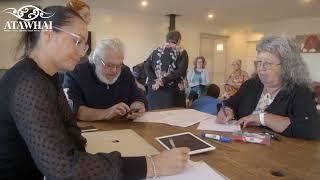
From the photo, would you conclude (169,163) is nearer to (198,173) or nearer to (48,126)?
(198,173)

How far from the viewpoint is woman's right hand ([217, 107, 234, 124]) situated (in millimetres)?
1659

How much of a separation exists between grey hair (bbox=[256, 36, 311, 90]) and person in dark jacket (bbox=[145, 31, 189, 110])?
5.46 feet

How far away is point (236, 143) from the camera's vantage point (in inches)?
50.8

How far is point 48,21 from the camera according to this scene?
877 mm

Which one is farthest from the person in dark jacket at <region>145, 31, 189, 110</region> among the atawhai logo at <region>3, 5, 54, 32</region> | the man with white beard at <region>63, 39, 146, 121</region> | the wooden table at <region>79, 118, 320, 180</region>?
the atawhai logo at <region>3, 5, 54, 32</region>

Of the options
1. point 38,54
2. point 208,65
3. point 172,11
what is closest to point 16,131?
point 38,54

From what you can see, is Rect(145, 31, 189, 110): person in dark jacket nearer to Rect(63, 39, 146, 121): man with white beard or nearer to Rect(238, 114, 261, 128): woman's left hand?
Rect(63, 39, 146, 121): man with white beard

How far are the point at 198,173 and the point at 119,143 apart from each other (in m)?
0.41

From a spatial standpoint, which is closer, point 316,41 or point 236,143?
point 236,143

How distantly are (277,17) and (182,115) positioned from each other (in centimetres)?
676

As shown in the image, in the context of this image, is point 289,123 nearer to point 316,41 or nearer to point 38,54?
point 38,54

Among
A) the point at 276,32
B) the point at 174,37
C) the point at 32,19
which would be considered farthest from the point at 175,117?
the point at 276,32

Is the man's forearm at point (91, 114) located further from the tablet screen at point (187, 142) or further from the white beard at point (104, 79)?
the tablet screen at point (187, 142)

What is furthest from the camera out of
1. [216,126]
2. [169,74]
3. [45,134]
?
[169,74]
